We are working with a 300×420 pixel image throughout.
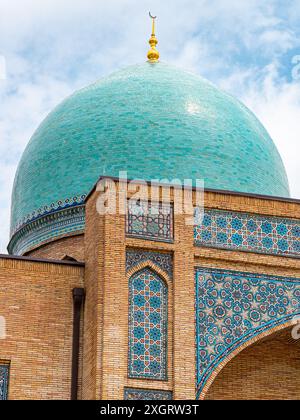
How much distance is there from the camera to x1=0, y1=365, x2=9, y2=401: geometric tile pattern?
8484 millimetres

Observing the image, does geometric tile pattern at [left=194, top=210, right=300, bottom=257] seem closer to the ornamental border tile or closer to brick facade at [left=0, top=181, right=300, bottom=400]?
brick facade at [left=0, top=181, right=300, bottom=400]

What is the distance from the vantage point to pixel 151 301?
8.78 metres

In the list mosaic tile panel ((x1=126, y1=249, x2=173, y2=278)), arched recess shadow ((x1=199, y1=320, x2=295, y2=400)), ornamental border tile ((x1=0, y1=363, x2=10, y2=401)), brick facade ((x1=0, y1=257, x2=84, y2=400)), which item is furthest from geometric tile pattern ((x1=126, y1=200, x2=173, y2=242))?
ornamental border tile ((x1=0, y1=363, x2=10, y2=401))

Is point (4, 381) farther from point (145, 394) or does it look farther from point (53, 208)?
point (53, 208)

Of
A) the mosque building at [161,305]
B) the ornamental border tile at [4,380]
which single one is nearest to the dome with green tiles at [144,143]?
the mosque building at [161,305]

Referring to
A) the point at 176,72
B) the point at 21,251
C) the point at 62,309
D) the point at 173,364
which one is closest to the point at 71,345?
the point at 62,309

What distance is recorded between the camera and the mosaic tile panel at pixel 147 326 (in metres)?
8.54

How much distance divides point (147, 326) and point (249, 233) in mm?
1392

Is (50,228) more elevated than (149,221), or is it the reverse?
(50,228)

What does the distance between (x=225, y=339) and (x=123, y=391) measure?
1068mm

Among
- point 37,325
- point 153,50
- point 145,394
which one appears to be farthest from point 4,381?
point 153,50

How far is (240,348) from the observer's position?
8.85 m
